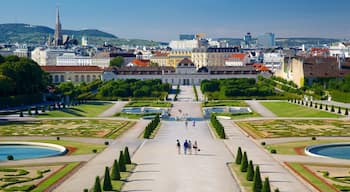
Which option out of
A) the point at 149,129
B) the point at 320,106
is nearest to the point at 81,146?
the point at 149,129

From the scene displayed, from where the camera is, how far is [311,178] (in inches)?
1176

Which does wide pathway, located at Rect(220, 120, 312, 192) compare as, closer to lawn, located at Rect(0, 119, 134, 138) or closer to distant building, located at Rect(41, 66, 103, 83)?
lawn, located at Rect(0, 119, 134, 138)

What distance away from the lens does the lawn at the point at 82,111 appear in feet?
222

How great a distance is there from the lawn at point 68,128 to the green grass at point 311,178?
18395mm

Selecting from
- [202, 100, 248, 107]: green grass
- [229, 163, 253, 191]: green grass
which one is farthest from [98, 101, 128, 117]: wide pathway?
[229, 163, 253, 191]: green grass

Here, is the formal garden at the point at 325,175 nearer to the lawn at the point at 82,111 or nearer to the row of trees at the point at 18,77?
the lawn at the point at 82,111

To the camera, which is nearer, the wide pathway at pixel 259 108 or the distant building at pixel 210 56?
the wide pathway at pixel 259 108

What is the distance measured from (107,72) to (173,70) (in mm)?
15598

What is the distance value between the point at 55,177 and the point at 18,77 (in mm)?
52553

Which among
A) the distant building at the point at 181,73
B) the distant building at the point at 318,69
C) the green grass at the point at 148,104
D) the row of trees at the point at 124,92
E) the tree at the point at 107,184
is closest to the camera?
the tree at the point at 107,184

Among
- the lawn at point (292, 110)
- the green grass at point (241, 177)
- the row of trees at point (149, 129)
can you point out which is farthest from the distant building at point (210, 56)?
the green grass at point (241, 177)

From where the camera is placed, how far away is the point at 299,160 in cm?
3544

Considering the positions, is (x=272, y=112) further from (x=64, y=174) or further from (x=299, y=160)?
(x=64, y=174)

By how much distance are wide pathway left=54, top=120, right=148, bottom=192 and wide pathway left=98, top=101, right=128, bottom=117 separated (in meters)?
19.3
